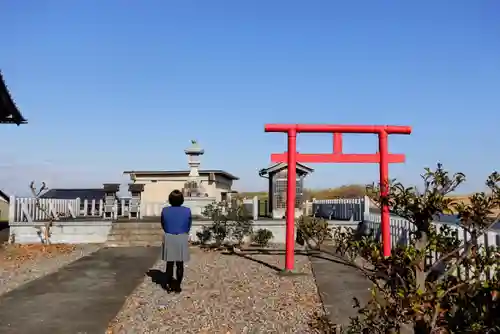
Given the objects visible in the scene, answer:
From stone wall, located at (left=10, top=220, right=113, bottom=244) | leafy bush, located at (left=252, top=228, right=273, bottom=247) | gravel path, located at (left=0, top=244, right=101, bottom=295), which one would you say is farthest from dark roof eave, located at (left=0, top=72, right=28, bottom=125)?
leafy bush, located at (left=252, top=228, right=273, bottom=247)

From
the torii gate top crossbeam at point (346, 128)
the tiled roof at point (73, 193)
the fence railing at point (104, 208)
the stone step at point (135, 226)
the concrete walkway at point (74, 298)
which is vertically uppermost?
the torii gate top crossbeam at point (346, 128)

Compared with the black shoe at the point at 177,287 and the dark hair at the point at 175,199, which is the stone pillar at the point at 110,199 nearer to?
the dark hair at the point at 175,199

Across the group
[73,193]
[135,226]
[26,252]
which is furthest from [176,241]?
[73,193]

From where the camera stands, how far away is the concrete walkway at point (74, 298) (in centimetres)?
556

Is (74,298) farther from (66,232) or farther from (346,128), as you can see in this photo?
(66,232)

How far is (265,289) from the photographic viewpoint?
768cm

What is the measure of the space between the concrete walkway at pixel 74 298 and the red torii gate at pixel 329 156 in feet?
10.0

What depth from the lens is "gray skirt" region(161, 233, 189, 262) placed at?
24.6 ft

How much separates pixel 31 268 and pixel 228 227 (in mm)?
5573

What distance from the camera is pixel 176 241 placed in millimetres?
7555

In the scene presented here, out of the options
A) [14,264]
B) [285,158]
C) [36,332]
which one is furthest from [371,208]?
[36,332]

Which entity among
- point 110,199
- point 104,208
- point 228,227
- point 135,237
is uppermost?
point 110,199

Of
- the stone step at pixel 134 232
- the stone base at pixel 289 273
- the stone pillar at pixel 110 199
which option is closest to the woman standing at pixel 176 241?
the stone base at pixel 289 273

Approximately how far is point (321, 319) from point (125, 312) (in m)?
4.13
